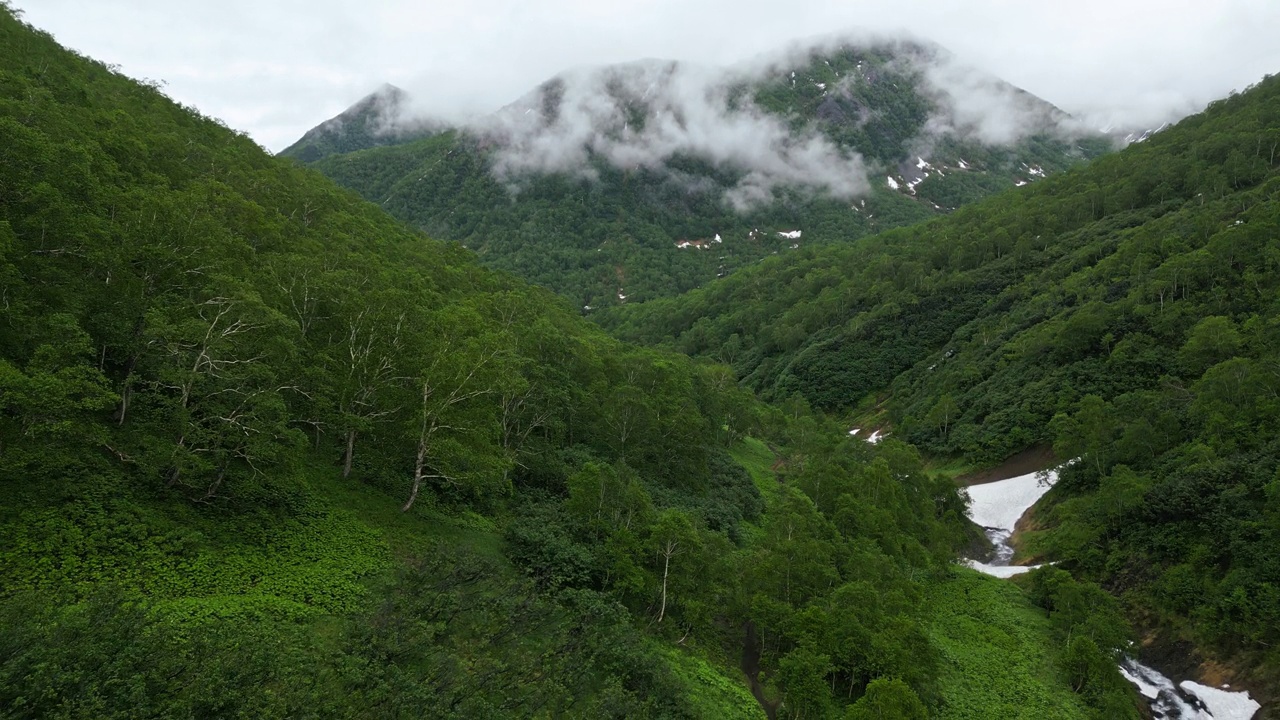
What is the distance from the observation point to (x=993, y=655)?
116ft

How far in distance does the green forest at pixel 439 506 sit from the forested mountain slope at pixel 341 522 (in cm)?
13

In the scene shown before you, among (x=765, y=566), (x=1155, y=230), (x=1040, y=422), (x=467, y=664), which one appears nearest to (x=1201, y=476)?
(x=1040, y=422)

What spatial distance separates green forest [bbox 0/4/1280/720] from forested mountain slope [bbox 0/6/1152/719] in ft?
0.44

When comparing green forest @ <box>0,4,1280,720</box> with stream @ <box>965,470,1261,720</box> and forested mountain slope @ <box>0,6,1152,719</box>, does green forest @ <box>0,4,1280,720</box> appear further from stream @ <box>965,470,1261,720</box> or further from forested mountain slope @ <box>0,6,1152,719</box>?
stream @ <box>965,470,1261,720</box>

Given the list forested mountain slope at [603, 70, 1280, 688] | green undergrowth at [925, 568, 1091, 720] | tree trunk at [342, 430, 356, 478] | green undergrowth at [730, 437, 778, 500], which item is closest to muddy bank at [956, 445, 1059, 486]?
forested mountain slope at [603, 70, 1280, 688]

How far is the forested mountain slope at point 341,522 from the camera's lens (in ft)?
45.5

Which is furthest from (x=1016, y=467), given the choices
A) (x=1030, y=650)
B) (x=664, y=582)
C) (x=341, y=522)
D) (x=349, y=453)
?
(x=341, y=522)

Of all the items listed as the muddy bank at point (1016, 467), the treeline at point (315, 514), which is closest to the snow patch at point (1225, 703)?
the treeline at point (315, 514)

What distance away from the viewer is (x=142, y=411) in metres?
20.1

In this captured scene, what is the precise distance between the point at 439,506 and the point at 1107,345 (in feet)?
286

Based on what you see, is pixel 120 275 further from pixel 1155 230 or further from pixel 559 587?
pixel 1155 230

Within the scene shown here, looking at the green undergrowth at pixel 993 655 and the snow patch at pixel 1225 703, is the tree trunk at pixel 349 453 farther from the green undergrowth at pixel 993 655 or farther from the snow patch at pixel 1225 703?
the snow patch at pixel 1225 703

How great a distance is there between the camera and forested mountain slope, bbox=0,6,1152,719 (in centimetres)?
1388

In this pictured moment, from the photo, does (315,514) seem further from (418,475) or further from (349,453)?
(418,475)
